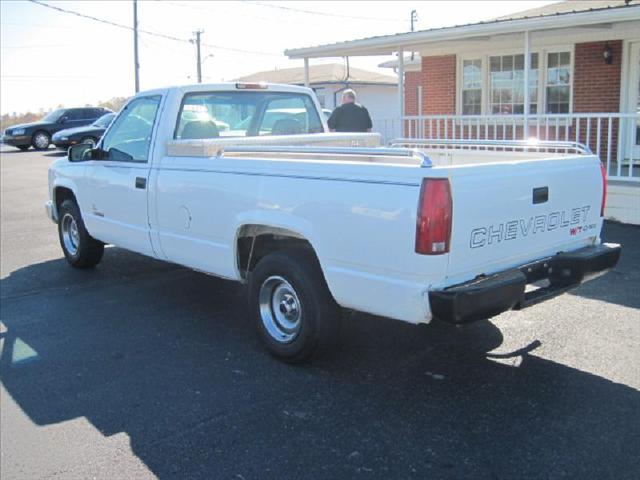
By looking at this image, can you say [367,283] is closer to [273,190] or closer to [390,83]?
[273,190]

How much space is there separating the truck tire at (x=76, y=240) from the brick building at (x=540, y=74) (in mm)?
6894

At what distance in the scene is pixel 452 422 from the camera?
3.83 m

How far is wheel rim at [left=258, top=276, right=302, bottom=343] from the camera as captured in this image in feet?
15.6

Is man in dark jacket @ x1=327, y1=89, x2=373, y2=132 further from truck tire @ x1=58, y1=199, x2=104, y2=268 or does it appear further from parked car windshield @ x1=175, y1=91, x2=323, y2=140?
truck tire @ x1=58, y1=199, x2=104, y2=268

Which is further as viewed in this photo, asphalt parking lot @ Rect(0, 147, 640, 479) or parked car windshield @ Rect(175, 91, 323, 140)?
parked car windshield @ Rect(175, 91, 323, 140)

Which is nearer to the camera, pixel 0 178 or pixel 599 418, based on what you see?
pixel 599 418

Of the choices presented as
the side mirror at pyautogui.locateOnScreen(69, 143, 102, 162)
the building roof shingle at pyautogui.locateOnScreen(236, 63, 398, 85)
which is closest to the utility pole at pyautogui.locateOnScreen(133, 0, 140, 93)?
the building roof shingle at pyautogui.locateOnScreen(236, 63, 398, 85)

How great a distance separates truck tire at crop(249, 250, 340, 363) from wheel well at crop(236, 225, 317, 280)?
0.19m

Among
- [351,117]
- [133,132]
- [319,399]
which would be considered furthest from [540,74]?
[319,399]

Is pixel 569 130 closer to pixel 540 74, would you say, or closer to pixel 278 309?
pixel 540 74

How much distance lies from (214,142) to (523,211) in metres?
2.60

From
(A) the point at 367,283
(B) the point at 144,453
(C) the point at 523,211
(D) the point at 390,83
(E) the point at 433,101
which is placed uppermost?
(D) the point at 390,83

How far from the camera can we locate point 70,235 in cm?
781

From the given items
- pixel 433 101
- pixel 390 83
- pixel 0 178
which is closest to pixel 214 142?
pixel 433 101
